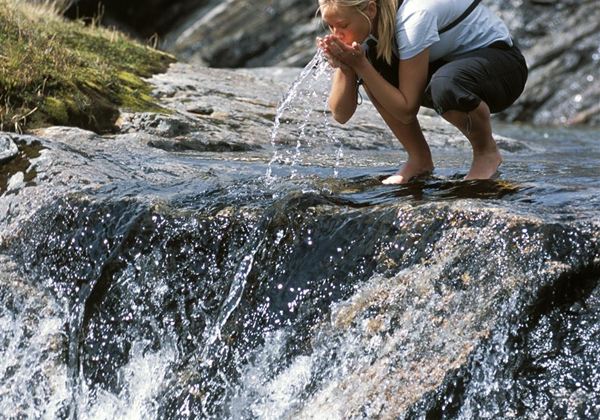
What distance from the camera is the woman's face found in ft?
16.1

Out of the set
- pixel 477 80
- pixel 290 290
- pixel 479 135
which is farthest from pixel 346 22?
pixel 290 290

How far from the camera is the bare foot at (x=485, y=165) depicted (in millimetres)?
5328

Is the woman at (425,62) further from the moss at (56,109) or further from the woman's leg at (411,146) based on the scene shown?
the moss at (56,109)

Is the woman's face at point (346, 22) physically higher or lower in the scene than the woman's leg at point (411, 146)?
higher

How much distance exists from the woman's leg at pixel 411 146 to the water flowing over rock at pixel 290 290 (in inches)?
5.6

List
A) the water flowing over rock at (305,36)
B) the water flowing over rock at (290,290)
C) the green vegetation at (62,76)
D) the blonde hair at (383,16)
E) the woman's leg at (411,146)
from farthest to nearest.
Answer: the water flowing over rock at (305,36) < the green vegetation at (62,76) < the woman's leg at (411,146) < the blonde hair at (383,16) < the water flowing over rock at (290,290)

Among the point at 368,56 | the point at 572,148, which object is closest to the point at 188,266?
the point at 368,56

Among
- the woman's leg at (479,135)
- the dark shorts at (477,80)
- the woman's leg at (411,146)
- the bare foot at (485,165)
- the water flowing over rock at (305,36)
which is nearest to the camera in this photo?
the dark shorts at (477,80)

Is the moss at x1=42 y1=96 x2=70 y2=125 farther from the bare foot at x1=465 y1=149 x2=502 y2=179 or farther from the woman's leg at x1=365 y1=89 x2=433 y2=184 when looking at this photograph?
the bare foot at x1=465 y1=149 x2=502 y2=179

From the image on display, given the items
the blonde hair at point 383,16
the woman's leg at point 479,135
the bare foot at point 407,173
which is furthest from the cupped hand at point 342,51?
the bare foot at point 407,173

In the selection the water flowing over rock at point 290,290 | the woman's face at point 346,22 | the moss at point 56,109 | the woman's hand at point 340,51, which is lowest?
the water flowing over rock at point 290,290

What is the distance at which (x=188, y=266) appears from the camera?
15.2 ft

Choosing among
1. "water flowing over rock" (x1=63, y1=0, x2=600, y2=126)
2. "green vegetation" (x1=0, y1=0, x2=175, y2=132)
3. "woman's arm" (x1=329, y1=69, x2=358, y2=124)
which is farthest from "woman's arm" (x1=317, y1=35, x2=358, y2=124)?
"water flowing over rock" (x1=63, y1=0, x2=600, y2=126)

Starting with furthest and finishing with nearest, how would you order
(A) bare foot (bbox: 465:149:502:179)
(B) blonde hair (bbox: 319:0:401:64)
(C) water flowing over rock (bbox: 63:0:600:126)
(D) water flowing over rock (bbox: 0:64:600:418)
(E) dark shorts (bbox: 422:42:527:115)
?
(C) water flowing over rock (bbox: 63:0:600:126) → (A) bare foot (bbox: 465:149:502:179) → (E) dark shorts (bbox: 422:42:527:115) → (B) blonde hair (bbox: 319:0:401:64) → (D) water flowing over rock (bbox: 0:64:600:418)
